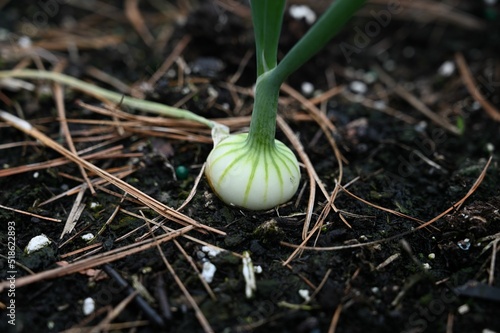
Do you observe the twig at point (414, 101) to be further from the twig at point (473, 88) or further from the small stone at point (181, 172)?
the small stone at point (181, 172)

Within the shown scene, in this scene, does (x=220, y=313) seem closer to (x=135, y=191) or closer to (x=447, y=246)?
(x=135, y=191)

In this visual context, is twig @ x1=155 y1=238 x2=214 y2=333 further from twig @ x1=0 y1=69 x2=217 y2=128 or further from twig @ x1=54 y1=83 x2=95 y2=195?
twig @ x1=0 y1=69 x2=217 y2=128

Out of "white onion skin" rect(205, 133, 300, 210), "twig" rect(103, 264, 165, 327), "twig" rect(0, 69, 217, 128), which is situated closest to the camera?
"twig" rect(103, 264, 165, 327)

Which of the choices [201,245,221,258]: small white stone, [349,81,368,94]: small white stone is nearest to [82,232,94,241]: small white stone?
[201,245,221,258]: small white stone

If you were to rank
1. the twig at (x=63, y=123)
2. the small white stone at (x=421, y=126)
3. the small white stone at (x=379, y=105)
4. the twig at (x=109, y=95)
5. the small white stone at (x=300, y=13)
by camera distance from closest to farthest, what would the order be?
the twig at (x=63, y=123) → the twig at (x=109, y=95) → the small white stone at (x=421, y=126) → the small white stone at (x=379, y=105) → the small white stone at (x=300, y=13)

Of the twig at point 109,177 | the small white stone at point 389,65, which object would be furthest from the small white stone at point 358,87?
the twig at point 109,177

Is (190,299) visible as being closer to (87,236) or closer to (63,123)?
(87,236)

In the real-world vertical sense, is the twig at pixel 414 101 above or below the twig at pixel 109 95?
above
